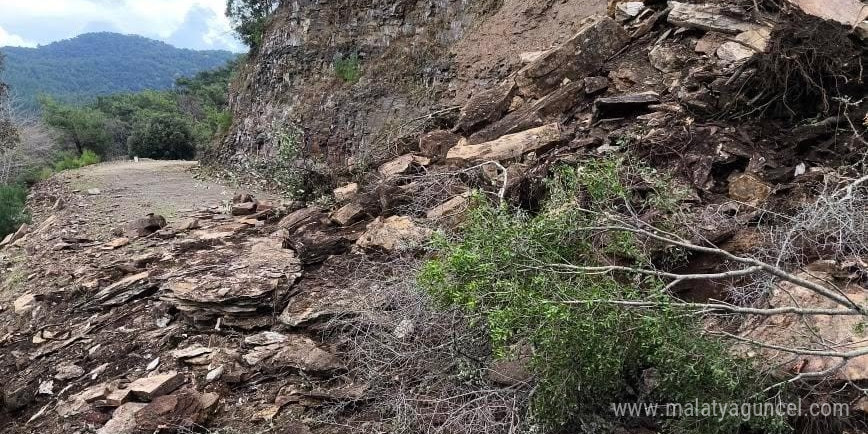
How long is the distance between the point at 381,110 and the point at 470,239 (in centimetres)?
804

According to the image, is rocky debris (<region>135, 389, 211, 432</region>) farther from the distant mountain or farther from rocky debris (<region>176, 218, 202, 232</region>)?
the distant mountain

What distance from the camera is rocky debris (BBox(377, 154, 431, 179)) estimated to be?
5371 millimetres

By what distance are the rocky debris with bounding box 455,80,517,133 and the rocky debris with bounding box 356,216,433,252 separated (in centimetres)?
172

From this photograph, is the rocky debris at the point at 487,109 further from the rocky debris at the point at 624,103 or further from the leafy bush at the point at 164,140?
the leafy bush at the point at 164,140

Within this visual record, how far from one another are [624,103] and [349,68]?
796cm

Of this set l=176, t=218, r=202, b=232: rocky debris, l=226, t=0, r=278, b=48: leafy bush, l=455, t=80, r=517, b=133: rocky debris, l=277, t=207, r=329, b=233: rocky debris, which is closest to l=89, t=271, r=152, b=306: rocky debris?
l=277, t=207, r=329, b=233: rocky debris

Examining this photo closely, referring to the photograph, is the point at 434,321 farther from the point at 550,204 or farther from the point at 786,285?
the point at 786,285

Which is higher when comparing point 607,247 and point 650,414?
point 607,247

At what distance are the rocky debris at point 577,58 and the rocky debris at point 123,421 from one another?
4570mm

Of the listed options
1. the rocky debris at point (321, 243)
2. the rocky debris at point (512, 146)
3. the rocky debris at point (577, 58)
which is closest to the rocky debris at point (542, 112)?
the rocky debris at point (512, 146)

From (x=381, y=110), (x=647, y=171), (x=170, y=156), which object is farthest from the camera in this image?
(x=170, y=156)

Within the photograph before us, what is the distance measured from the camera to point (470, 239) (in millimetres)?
2371

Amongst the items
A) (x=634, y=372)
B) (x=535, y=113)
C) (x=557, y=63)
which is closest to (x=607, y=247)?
(x=634, y=372)

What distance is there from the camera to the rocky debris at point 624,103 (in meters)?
4.27
